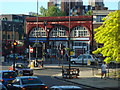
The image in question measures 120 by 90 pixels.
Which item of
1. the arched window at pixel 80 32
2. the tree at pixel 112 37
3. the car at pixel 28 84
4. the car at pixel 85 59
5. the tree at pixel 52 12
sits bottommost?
the car at pixel 85 59

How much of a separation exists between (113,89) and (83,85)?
3.78m

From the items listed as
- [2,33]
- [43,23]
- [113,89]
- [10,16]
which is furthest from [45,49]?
[113,89]

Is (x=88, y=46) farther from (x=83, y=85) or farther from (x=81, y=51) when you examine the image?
(x=83, y=85)

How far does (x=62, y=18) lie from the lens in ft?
253

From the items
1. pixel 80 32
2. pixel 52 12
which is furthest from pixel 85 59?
pixel 52 12

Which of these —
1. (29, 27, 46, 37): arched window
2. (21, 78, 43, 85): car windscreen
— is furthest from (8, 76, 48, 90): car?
(29, 27, 46, 37): arched window

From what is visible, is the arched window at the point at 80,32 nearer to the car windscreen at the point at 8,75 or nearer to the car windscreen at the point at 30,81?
the car windscreen at the point at 8,75

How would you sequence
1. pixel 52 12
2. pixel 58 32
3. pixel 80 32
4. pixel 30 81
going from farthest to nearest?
1. pixel 52 12
2. pixel 58 32
3. pixel 80 32
4. pixel 30 81

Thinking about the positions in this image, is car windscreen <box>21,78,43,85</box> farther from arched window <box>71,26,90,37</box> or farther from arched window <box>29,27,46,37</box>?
arched window <box>29,27,46,37</box>

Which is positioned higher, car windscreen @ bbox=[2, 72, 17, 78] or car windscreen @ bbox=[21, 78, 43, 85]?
car windscreen @ bbox=[21, 78, 43, 85]

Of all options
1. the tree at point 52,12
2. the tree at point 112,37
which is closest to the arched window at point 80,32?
the tree at point 52,12

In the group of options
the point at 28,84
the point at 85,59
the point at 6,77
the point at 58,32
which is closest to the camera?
the point at 28,84

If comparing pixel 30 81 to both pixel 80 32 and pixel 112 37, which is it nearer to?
pixel 112 37

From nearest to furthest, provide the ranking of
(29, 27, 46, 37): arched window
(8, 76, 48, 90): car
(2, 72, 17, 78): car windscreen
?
1. (8, 76, 48, 90): car
2. (2, 72, 17, 78): car windscreen
3. (29, 27, 46, 37): arched window
